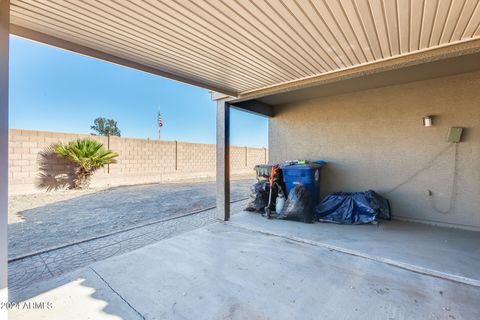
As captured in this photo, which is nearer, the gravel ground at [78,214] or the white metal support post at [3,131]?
the white metal support post at [3,131]

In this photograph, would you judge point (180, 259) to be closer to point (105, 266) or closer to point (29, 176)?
point (105, 266)

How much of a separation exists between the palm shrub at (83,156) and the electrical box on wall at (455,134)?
34.1 ft

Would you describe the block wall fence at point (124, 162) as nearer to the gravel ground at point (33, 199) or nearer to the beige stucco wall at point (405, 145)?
the gravel ground at point (33, 199)

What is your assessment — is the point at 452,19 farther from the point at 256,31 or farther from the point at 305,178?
the point at 305,178

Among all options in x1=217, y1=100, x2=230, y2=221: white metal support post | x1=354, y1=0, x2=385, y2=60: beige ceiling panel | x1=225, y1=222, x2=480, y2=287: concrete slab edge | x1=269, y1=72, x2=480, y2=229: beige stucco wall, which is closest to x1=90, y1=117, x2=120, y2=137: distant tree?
x1=217, y1=100, x2=230, y2=221: white metal support post

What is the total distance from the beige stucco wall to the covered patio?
0.02 metres

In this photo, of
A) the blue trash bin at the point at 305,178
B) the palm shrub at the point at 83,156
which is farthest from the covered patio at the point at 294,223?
the palm shrub at the point at 83,156

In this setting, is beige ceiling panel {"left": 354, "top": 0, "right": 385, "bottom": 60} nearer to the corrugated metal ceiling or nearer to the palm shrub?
the corrugated metal ceiling

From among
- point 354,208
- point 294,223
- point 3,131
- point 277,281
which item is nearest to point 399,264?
point 277,281

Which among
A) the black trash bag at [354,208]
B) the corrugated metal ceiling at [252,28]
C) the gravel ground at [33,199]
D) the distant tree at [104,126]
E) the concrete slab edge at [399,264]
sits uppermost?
the distant tree at [104,126]

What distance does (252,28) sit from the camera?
6.97 feet

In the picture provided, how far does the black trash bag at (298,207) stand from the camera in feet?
14.4

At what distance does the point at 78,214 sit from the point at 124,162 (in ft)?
17.3

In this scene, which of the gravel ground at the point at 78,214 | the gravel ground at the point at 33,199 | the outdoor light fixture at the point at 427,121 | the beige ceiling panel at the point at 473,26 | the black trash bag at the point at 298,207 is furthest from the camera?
the gravel ground at the point at 33,199
